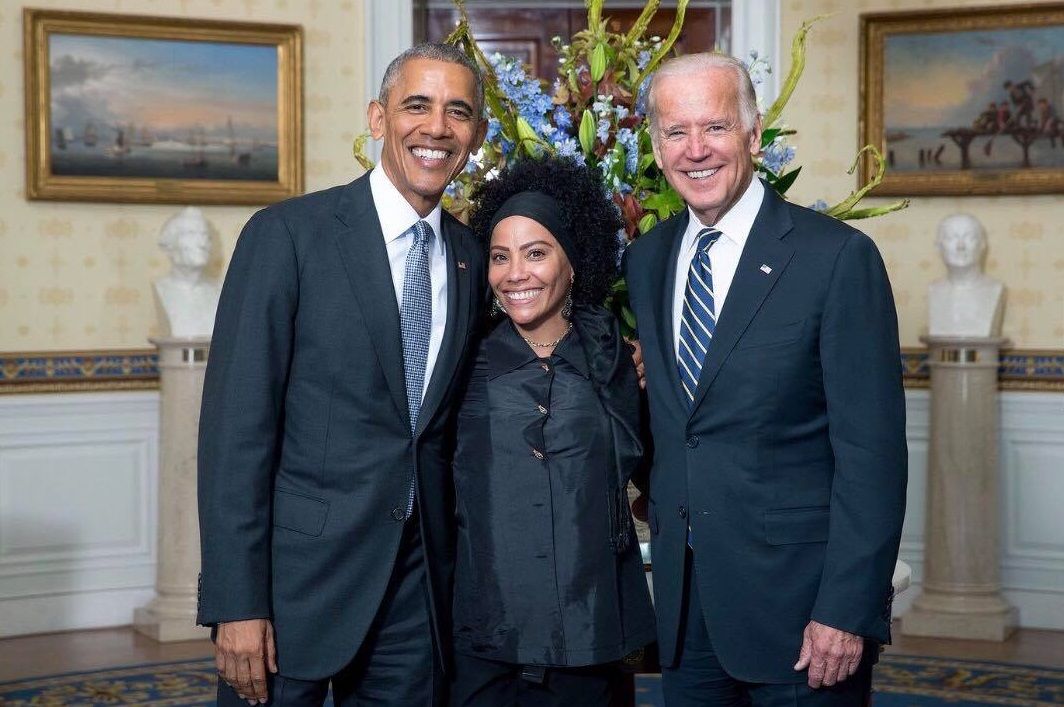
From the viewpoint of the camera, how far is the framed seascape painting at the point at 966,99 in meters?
6.04

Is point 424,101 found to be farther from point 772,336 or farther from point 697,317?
point 772,336

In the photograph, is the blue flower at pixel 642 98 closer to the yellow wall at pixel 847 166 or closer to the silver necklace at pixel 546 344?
the silver necklace at pixel 546 344

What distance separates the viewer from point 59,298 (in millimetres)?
5969

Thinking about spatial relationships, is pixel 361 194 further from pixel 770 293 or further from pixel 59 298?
pixel 59 298

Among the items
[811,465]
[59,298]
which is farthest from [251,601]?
[59,298]

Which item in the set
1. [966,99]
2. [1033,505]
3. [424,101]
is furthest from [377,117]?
[1033,505]

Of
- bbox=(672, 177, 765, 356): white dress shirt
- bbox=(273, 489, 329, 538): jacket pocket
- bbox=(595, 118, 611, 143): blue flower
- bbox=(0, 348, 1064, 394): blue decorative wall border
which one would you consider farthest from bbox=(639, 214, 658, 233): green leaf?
bbox=(0, 348, 1064, 394): blue decorative wall border

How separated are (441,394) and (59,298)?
4021mm

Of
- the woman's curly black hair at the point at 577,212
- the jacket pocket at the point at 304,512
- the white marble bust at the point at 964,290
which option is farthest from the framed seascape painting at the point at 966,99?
the jacket pocket at the point at 304,512

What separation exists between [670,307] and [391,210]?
0.58 metres

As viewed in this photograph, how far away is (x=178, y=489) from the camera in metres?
5.80

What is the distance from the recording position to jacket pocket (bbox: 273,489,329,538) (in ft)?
8.04

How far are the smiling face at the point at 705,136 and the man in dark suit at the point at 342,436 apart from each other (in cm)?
41

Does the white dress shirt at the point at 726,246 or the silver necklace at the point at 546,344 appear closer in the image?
the white dress shirt at the point at 726,246
